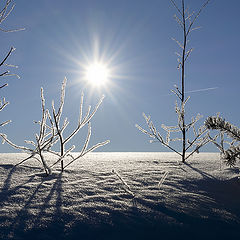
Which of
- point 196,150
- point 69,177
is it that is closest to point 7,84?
point 69,177

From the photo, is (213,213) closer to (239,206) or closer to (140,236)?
(239,206)

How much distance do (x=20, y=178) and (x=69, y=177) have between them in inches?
16.4

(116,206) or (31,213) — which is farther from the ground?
(116,206)

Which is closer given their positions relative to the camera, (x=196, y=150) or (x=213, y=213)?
(x=213, y=213)

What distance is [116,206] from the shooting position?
1.56 m

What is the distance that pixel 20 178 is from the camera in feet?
7.07

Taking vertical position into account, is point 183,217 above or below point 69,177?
below

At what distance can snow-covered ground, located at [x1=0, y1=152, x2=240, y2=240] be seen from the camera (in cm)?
131

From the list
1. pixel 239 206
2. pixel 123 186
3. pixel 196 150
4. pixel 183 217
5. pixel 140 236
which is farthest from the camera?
pixel 196 150

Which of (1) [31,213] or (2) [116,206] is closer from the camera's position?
(1) [31,213]

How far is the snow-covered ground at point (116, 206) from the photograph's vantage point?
1.31 metres

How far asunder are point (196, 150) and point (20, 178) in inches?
104

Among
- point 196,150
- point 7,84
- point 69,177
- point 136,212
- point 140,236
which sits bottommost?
point 140,236

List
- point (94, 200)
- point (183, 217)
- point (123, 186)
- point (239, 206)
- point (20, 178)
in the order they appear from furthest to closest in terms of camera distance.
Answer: point (20, 178) → point (123, 186) → point (239, 206) → point (94, 200) → point (183, 217)
